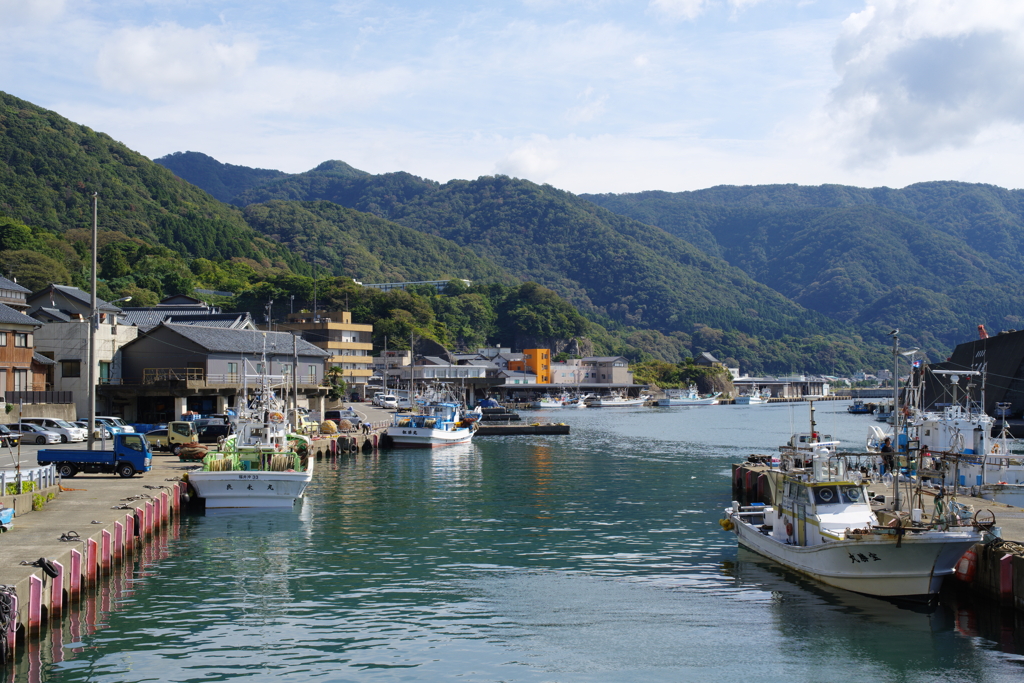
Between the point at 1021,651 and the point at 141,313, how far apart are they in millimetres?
84847

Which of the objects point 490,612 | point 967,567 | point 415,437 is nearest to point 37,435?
point 415,437

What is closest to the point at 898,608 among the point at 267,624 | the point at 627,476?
the point at 267,624

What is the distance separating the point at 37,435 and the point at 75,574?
3043 cm

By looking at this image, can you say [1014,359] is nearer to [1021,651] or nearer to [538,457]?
[538,457]

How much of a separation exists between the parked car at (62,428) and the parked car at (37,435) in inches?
15.3

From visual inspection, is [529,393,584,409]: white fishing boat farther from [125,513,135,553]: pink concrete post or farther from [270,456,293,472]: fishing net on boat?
[125,513,135,553]: pink concrete post

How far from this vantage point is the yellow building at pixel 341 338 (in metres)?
120

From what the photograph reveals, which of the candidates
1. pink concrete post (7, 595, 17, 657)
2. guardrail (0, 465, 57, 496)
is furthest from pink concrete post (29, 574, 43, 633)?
guardrail (0, 465, 57, 496)

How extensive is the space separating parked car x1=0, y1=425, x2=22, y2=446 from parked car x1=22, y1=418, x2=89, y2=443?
2906mm

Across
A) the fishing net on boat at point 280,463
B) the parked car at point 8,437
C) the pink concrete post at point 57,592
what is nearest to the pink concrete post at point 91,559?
the pink concrete post at point 57,592

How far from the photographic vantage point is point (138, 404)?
6519cm

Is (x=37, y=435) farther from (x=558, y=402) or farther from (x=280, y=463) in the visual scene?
(x=558, y=402)

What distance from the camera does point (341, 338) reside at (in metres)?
122

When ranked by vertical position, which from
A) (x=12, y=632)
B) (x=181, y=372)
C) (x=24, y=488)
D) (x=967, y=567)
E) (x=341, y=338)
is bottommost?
(x=967, y=567)
